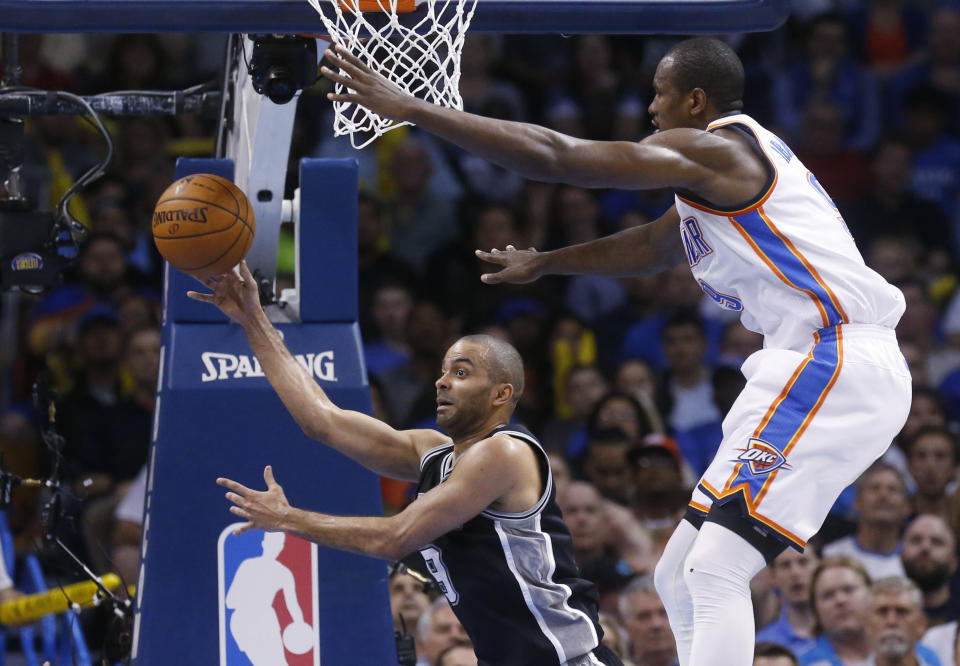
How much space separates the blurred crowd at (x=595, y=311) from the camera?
679 centimetres

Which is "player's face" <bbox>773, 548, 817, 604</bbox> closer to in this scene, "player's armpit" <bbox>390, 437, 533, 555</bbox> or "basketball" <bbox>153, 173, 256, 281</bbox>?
"player's armpit" <bbox>390, 437, 533, 555</bbox>

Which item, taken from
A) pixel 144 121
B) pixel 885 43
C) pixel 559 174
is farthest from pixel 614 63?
pixel 559 174

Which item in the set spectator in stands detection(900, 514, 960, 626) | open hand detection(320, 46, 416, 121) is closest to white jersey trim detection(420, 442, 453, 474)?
open hand detection(320, 46, 416, 121)

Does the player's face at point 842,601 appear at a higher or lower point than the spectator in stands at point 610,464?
lower

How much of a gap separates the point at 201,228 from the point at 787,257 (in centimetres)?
185

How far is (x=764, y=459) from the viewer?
3969 mm

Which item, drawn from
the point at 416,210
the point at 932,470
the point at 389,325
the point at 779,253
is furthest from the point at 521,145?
the point at 416,210

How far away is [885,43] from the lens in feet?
35.4

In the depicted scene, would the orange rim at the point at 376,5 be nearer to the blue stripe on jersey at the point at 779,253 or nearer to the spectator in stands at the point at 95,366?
the blue stripe on jersey at the point at 779,253

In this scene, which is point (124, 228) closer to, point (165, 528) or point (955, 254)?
point (165, 528)

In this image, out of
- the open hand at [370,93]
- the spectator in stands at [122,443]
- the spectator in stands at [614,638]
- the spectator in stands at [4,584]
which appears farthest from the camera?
the spectator in stands at [122,443]

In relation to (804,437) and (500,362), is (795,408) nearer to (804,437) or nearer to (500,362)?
(804,437)

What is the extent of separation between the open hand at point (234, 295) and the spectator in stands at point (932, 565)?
4.02 metres

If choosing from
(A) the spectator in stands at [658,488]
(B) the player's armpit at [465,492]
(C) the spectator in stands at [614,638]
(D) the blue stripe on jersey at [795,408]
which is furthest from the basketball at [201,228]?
(A) the spectator in stands at [658,488]
